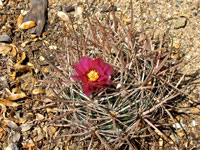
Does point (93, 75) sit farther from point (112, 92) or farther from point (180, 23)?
point (180, 23)

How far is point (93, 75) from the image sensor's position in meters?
1.37

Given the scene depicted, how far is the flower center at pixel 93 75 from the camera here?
4.50 ft

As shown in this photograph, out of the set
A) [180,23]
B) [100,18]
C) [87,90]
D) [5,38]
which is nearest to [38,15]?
[5,38]

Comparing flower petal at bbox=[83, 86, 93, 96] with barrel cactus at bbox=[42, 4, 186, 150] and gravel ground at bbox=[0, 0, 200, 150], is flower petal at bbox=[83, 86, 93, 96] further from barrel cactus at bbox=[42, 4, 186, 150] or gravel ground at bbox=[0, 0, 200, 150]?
gravel ground at bbox=[0, 0, 200, 150]

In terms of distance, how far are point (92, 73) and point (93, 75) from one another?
0.4 inches

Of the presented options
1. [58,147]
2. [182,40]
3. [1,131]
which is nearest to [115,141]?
[58,147]

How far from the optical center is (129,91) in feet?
4.79

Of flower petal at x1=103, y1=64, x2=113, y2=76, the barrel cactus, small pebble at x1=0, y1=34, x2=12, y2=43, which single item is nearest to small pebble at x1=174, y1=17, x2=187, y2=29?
the barrel cactus

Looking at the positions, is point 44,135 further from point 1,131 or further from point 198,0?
point 198,0

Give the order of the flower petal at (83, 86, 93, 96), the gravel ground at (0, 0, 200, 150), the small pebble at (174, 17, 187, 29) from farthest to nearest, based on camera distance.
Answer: the small pebble at (174, 17, 187, 29) < the gravel ground at (0, 0, 200, 150) < the flower petal at (83, 86, 93, 96)

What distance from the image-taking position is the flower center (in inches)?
54.0

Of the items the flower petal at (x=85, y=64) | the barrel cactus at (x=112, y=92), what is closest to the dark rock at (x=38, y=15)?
the barrel cactus at (x=112, y=92)

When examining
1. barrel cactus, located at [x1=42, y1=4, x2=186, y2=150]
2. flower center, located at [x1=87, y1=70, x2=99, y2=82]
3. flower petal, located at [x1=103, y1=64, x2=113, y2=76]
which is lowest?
barrel cactus, located at [x1=42, y1=4, x2=186, y2=150]

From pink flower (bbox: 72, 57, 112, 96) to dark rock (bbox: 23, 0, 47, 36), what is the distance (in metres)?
1.00
